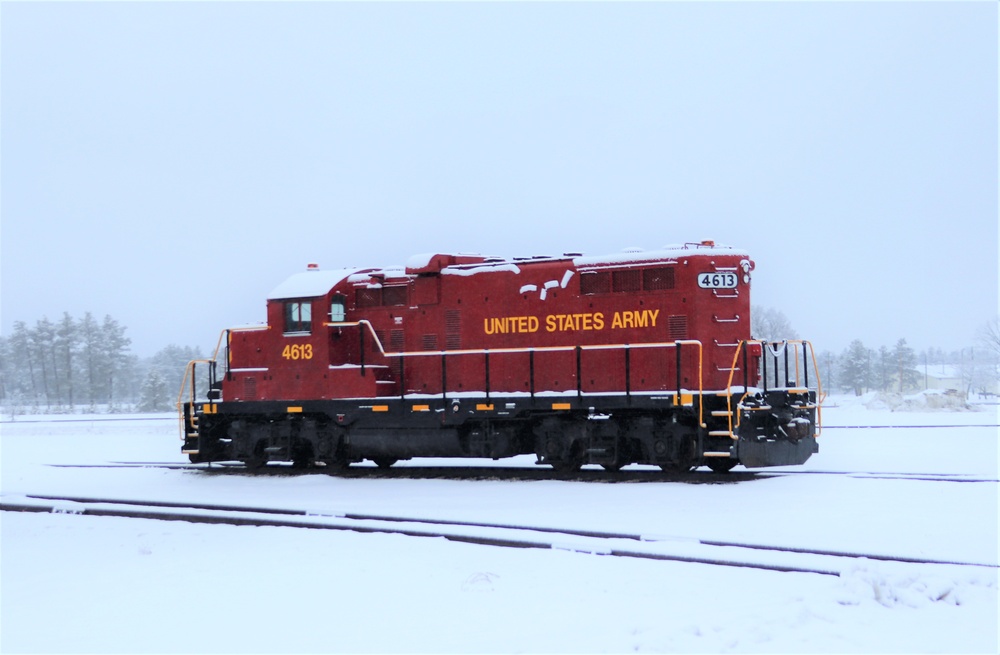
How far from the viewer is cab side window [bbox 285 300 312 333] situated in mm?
17891

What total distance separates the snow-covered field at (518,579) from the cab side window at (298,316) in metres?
3.78

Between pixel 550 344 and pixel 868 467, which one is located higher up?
pixel 550 344

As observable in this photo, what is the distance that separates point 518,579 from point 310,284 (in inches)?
425

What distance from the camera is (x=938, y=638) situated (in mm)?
6395

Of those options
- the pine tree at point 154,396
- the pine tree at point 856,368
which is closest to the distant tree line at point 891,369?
the pine tree at point 856,368

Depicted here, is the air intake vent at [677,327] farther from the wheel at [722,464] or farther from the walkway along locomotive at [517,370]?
the wheel at [722,464]

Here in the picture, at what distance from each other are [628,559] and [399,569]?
77.8 inches

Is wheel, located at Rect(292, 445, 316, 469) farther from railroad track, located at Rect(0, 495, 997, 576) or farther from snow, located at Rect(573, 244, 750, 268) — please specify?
snow, located at Rect(573, 244, 750, 268)

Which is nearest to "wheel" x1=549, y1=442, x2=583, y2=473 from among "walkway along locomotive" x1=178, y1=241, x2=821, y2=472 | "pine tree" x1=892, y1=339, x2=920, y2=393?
"walkway along locomotive" x1=178, y1=241, x2=821, y2=472

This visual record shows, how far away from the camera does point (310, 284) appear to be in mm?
18156

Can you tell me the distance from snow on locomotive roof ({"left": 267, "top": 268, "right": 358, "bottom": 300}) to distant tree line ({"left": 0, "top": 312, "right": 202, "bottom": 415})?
198ft

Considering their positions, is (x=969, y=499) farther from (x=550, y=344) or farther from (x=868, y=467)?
(x=550, y=344)

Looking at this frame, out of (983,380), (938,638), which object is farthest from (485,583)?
(983,380)

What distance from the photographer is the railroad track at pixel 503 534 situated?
8523mm
